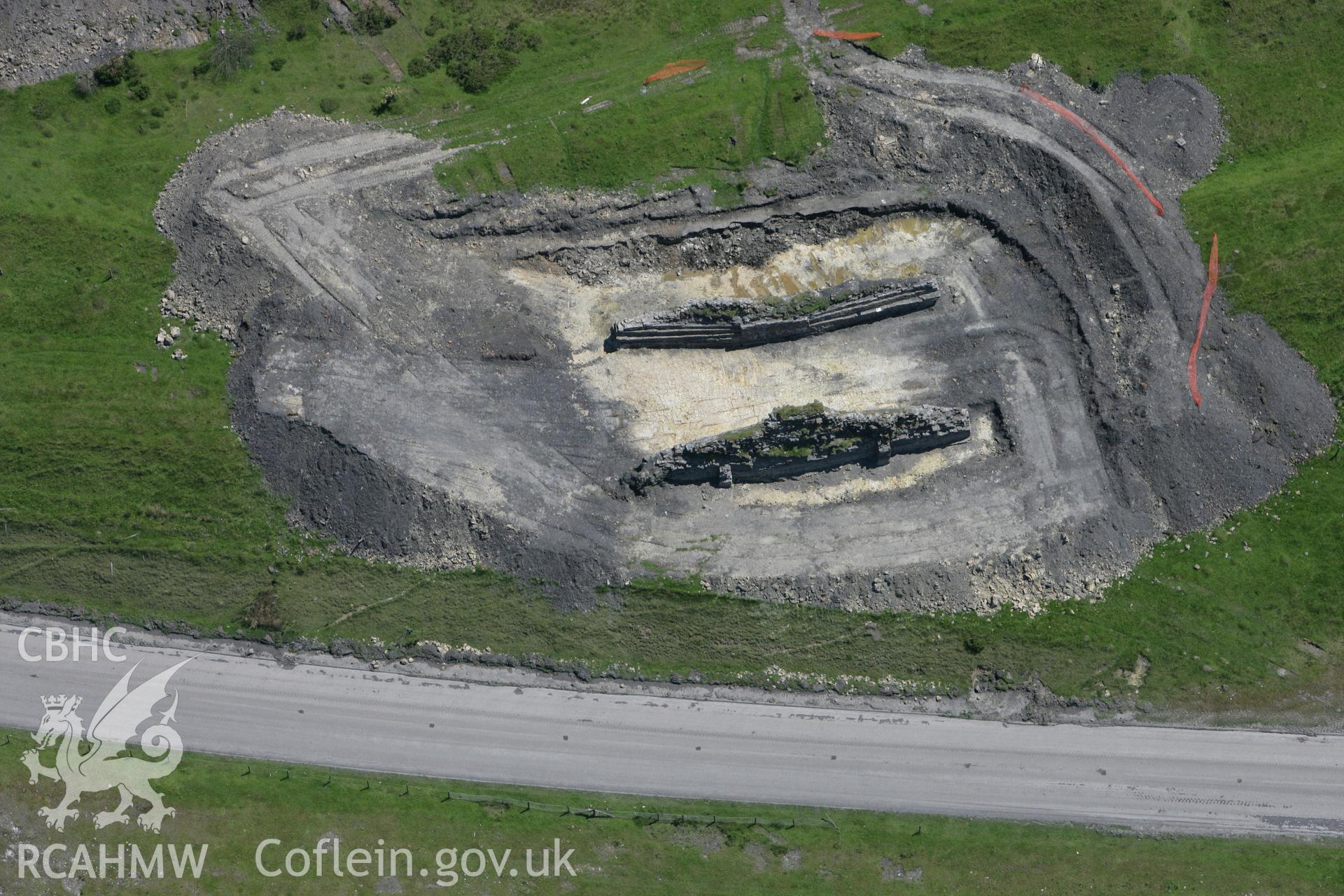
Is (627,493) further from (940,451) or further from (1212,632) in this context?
(1212,632)

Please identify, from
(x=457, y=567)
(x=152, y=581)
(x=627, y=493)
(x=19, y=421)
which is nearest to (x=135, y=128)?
(x=19, y=421)

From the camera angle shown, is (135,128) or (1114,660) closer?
(1114,660)

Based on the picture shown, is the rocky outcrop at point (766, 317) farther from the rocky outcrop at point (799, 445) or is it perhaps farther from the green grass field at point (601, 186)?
the green grass field at point (601, 186)

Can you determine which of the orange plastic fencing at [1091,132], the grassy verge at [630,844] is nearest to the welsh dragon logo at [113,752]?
the grassy verge at [630,844]

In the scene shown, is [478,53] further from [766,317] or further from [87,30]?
[766,317]

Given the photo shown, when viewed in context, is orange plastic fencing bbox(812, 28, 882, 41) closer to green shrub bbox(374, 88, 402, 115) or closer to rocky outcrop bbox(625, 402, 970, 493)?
rocky outcrop bbox(625, 402, 970, 493)

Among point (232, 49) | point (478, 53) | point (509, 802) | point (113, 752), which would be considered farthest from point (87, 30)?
point (509, 802)
